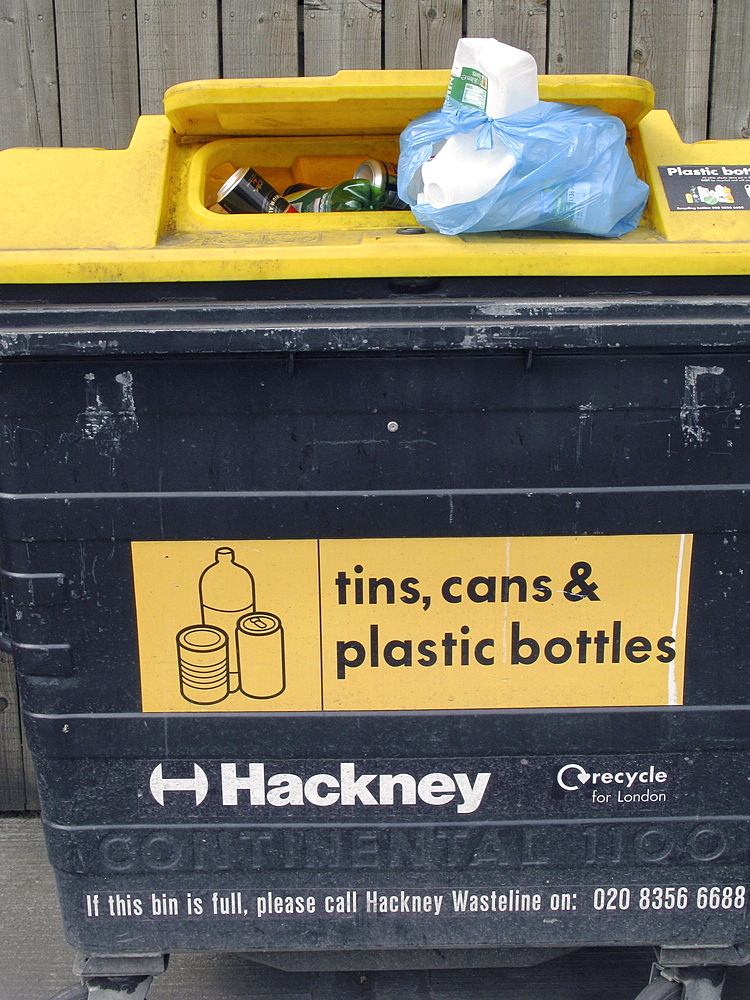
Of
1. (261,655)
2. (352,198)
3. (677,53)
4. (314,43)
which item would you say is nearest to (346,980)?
(261,655)

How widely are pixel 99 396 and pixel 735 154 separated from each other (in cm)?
114

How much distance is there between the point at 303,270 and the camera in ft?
4.29

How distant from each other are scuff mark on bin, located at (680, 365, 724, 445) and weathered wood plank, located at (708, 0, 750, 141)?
1.22 meters

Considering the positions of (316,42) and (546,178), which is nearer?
(546,178)

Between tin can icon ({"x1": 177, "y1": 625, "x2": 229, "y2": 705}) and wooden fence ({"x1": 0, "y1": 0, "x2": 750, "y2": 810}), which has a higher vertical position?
wooden fence ({"x1": 0, "y1": 0, "x2": 750, "y2": 810})

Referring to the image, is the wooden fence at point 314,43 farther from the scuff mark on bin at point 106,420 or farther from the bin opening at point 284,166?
the scuff mark on bin at point 106,420

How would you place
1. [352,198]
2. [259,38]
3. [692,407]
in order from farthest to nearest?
[259,38]
[352,198]
[692,407]

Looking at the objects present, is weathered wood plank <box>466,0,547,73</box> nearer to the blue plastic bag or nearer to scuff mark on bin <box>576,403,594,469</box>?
the blue plastic bag

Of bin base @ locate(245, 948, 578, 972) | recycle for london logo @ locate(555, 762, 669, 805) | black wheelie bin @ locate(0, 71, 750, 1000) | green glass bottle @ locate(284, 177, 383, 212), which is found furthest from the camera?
bin base @ locate(245, 948, 578, 972)

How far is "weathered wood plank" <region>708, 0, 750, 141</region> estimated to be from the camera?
2.18m

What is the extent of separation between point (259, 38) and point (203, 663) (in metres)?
1.59

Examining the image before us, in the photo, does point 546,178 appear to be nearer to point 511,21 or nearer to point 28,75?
point 511,21

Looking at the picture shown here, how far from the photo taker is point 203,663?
141 cm

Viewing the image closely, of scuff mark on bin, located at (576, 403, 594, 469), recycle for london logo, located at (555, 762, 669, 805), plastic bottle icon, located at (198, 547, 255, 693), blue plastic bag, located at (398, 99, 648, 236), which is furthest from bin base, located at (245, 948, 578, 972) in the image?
blue plastic bag, located at (398, 99, 648, 236)
